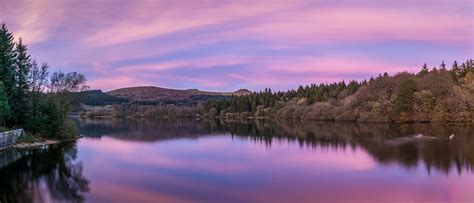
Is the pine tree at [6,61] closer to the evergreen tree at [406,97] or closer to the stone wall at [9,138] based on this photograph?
the stone wall at [9,138]

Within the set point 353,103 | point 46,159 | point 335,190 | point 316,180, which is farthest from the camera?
point 353,103

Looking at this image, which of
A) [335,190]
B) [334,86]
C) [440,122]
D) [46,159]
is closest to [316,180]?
[335,190]

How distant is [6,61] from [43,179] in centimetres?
2648

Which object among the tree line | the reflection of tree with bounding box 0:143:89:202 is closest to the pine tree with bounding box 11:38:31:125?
the tree line

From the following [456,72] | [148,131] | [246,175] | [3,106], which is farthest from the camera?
[456,72]

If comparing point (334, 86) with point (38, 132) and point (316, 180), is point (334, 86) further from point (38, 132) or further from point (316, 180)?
point (316, 180)

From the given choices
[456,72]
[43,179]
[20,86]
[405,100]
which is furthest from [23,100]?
[456,72]

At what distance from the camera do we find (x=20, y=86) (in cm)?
4778

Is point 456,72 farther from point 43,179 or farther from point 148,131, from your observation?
point 43,179

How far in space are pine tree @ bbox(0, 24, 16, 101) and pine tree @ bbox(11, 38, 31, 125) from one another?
2.06 ft

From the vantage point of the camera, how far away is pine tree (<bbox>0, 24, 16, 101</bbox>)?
4594 centimetres

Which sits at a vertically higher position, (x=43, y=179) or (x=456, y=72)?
(x=456, y=72)

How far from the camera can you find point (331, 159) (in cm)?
3369

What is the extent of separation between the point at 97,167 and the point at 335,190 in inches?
641
